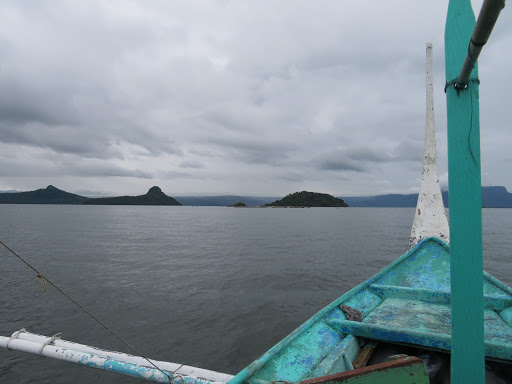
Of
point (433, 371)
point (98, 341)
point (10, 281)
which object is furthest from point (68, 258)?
point (433, 371)

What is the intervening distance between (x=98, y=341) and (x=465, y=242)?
1044 cm

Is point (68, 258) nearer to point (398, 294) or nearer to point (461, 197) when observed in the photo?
point (398, 294)

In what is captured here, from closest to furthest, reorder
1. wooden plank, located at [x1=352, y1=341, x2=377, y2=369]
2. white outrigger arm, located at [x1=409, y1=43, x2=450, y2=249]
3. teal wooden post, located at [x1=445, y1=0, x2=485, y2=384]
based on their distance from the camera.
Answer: teal wooden post, located at [x1=445, y1=0, x2=485, y2=384], wooden plank, located at [x1=352, y1=341, x2=377, y2=369], white outrigger arm, located at [x1=409, y1=43, x2=450, y2=249]

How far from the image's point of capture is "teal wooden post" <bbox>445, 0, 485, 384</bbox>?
2.46m

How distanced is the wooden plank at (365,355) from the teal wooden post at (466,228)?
6.45 feet

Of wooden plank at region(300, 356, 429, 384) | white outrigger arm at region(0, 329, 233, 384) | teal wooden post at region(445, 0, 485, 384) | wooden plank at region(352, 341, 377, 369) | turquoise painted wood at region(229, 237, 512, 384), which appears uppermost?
teal wooden post at region(445, 0, 485, 384)

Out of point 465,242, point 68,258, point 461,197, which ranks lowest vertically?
point 68,258

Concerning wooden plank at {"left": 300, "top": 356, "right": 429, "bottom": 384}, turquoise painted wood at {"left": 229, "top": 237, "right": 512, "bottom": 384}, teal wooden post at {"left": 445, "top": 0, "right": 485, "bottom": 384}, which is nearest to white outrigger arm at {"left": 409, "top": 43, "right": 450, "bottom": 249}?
turquoise painted wood at {"left": 229, "top": 237, "right": 512, "bottom": 384}

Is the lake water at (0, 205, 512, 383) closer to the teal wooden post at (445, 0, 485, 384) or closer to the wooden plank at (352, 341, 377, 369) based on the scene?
the wooden plank at (352, 341, 377, 369)

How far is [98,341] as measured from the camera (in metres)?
9.04

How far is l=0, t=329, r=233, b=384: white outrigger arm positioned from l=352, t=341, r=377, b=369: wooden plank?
2.11 meters

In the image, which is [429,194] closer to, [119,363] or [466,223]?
[466,223]

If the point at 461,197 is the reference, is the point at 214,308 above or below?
below

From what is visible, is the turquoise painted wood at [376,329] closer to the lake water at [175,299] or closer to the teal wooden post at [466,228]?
the teal wooden post at [466,228]
